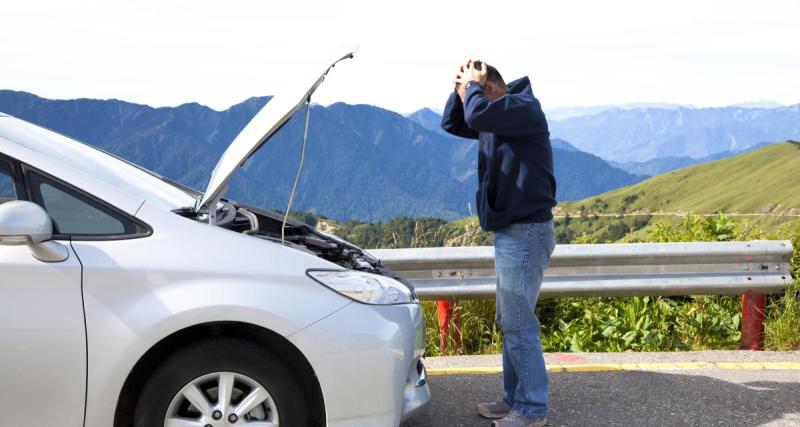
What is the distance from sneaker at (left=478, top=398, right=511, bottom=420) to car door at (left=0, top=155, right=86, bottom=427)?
6.78 feet

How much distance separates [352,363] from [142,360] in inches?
30.1

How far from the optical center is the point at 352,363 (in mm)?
3135

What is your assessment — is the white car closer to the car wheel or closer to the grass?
the car wheel

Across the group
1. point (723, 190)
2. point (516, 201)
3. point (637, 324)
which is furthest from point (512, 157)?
point (723, 190)

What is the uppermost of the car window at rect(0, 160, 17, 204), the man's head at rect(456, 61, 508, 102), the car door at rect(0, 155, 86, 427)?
the man's head at rect(456, 61, 508, 102)

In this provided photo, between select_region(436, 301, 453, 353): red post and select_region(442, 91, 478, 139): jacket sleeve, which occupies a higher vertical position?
select_region(442, 91, 478, 139): jacket sleeve

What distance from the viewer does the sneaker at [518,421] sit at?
160 inches

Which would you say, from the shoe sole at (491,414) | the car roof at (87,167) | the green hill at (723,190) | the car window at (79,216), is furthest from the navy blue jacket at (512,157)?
the green hill at (723,190)

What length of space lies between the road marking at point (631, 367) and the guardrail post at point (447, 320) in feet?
1.55

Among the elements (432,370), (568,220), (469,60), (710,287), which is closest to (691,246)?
(710,287)

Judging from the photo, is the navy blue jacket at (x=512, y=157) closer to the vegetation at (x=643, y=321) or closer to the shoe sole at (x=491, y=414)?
the shoe sole at (x=491, y=414)

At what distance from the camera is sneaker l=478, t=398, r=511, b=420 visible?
4305 millimetres

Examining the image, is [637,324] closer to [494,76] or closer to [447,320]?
[447,320]

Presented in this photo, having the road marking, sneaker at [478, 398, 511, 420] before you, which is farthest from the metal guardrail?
sneaker at [478, 398, 511, 420]
